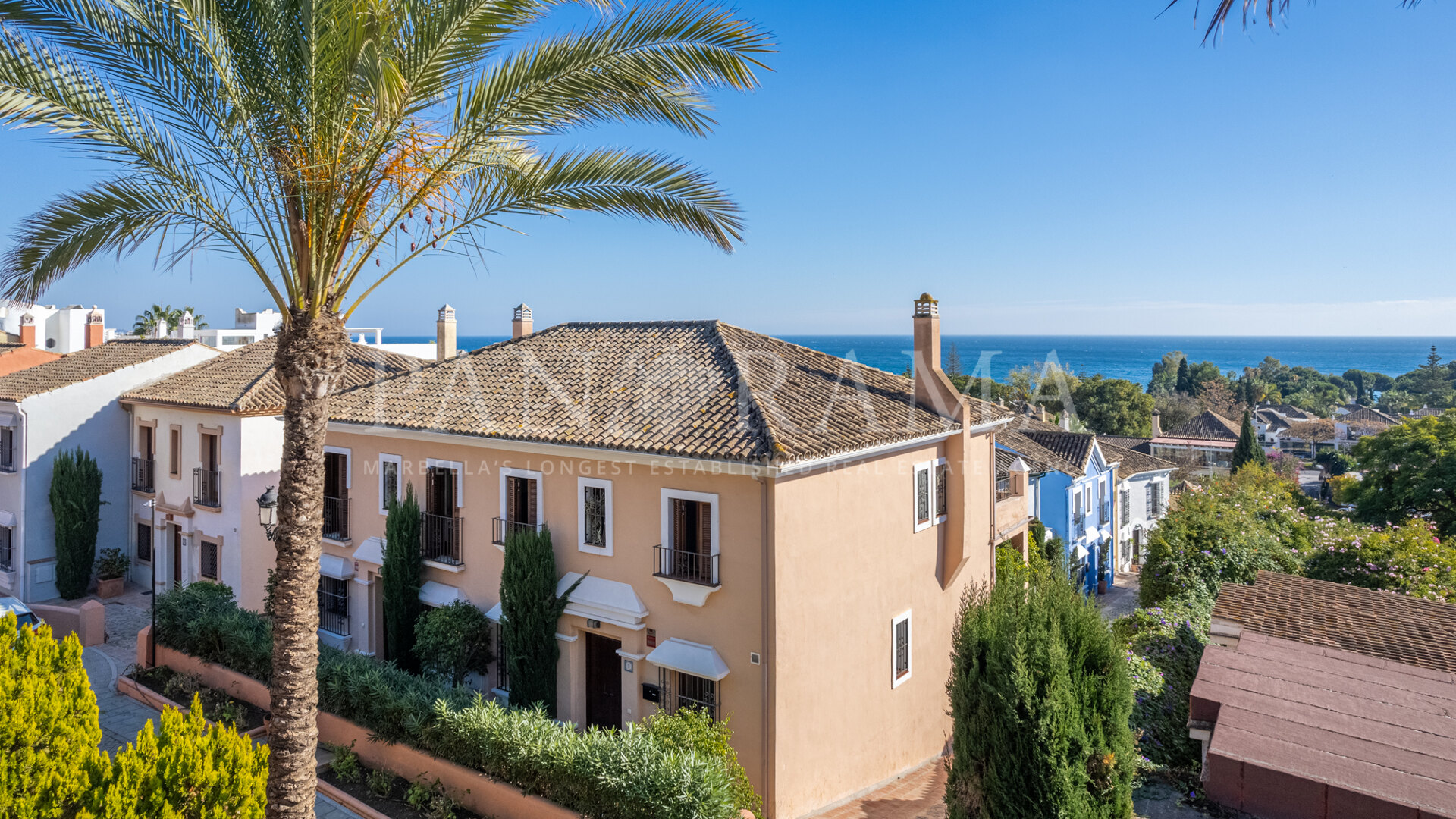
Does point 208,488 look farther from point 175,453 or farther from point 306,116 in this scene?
point 306,116

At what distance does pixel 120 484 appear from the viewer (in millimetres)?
23547

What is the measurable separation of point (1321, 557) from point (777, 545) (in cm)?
1739

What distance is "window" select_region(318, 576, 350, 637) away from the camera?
Result: 57.0 ft

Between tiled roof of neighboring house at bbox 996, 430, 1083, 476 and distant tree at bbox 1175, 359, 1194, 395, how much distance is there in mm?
82792

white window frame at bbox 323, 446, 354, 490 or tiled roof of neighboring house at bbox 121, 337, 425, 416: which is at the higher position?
tiled roof of neighboring house at bbox 121, 337, 425, 416

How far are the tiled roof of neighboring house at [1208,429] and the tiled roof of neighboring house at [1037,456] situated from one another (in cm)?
3940

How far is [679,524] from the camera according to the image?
12.5 metres

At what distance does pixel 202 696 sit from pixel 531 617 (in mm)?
6902

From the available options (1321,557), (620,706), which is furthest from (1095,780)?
(1321,557)

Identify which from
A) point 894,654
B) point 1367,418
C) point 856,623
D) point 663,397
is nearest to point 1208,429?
point 1367,418

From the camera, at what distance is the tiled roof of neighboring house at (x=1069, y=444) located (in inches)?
1200

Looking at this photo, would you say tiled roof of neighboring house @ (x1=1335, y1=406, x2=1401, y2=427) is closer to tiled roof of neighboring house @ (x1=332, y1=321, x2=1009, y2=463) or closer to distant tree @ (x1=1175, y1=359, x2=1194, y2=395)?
distant tree @ (x1=1175, y1=359, x2=1194, y2=395)

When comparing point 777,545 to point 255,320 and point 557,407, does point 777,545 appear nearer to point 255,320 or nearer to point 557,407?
point 557,407

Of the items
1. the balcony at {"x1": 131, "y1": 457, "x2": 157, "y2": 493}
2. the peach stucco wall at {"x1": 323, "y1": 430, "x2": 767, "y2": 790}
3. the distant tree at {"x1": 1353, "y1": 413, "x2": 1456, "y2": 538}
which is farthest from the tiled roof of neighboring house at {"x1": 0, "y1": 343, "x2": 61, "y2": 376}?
the distant tree at {"x1": 1353, "y1": 413, "x2": 1456, "y2": 538}
